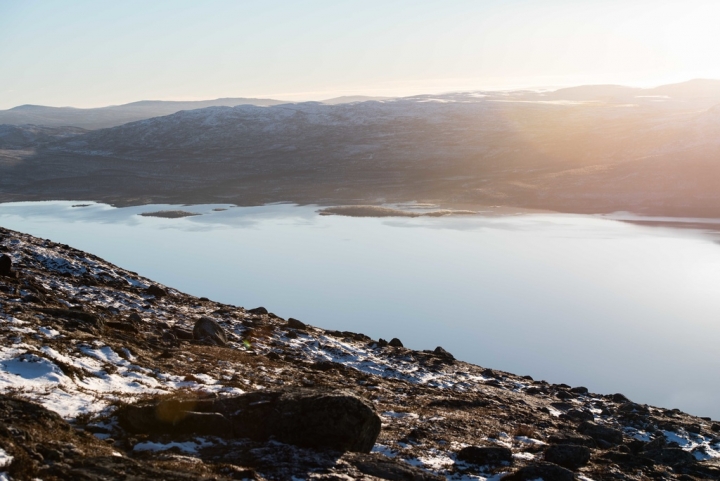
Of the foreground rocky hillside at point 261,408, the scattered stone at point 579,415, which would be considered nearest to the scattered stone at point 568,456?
the foreground rocky hillside at point 261,408

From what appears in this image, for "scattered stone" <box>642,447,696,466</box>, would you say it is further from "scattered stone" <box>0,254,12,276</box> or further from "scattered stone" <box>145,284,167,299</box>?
"scattered stone" <box>0,254,12,276</box>

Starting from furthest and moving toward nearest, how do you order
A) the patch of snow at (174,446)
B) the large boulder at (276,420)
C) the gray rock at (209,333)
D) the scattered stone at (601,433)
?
the gray rock at (209,333) → the scattered stone at (601,433) → the large boulder at (276,420) → the patch of snow at (174,446)

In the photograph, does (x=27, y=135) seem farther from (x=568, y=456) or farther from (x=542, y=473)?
(x=542, y=473)

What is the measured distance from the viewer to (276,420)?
8.73 metres

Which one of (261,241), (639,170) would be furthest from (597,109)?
(261,241)

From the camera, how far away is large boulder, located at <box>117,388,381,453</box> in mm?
8562

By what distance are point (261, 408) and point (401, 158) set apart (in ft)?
325

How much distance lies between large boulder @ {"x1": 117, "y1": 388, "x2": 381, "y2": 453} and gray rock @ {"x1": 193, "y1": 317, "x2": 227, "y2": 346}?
751 cm

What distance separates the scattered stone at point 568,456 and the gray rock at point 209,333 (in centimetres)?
867

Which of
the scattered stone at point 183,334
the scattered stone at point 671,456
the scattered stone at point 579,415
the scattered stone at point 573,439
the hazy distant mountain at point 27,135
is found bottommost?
the scattered stone at point 579,415

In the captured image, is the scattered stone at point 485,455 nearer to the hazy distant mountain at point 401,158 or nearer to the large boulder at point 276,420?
the large boulder at point 276,420

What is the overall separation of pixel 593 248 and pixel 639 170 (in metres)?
34.3

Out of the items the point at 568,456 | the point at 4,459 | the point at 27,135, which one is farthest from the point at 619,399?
the point at 27,135

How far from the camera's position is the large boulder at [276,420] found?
8562 millimetres
